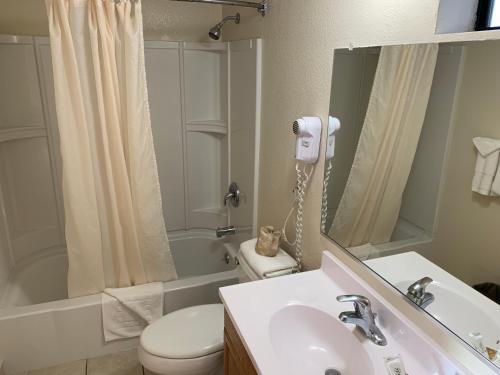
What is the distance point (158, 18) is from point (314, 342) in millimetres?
2306

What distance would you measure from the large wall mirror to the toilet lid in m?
0.75

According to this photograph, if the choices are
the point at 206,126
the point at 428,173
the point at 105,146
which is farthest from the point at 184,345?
the point at 206,126

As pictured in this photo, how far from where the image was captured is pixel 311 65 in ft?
4.86

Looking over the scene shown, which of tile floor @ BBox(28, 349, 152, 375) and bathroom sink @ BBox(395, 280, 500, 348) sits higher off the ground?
bathroom sink @ BBox(395, 280, 500, 348)

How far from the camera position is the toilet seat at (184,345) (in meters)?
1.56

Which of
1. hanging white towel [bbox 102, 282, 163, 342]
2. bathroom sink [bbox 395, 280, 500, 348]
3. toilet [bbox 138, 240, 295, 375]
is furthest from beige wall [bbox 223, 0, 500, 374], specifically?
hanging white towel [bbox 102, 282, 163, 342]

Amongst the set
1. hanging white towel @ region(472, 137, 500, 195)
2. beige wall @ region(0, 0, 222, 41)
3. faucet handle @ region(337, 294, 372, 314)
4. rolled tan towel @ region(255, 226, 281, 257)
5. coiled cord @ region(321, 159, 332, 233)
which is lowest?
rolled tan towel @ region(255, 226, 281, 257)

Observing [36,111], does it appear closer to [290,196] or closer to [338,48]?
[290,196]

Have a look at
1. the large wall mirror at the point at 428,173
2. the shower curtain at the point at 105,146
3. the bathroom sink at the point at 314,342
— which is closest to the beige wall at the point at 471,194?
the large wall mirror at the point at 428,173

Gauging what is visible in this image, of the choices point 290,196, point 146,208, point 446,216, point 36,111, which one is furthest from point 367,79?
point 36,111

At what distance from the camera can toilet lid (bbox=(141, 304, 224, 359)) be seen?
1573 mm

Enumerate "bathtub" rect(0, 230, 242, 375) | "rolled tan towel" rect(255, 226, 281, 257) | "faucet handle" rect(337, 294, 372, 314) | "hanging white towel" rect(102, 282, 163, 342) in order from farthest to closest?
"hanging white towel" rect(102, 282, 163, 342) < "bathtub" rect(0, 230, 242, 375) < "rolled tan towel" rect(255, 226, 281, 257) < "faucet handle" rect(337, 294, 372, 314)

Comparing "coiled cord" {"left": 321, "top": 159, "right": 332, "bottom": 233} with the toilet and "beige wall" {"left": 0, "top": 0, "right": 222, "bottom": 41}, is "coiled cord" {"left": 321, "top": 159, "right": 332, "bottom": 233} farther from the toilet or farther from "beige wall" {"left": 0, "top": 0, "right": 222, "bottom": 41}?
"beige wall" {"left": 0, "top": 0, "right": 222, "bottom": 41}

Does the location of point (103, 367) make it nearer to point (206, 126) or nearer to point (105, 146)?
point (105, 146)
